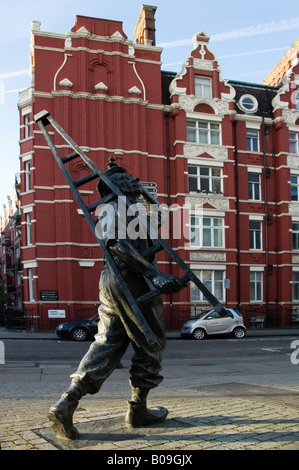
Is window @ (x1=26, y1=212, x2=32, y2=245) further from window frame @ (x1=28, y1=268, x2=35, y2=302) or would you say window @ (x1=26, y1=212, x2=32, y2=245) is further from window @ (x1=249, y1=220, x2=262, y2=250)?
window @ (x1=249, y1=220, x2=262, y2=250)

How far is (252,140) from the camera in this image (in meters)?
34.2

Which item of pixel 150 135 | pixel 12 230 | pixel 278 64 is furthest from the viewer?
pixel 12 230

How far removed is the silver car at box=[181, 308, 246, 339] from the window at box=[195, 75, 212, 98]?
1600cm

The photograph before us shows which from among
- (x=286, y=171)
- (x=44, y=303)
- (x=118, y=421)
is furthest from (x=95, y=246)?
(x=118, y=421)

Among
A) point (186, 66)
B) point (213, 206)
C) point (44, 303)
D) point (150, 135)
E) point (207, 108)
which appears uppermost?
point (186, 66)

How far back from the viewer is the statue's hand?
411 cm

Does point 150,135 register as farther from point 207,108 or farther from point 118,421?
point 118,421

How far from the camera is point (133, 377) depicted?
15.5ft

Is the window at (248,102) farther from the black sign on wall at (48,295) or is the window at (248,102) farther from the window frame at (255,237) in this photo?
the black sign on wall at (48,295)

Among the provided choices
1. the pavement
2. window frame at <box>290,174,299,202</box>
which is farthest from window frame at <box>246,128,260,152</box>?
the pavement

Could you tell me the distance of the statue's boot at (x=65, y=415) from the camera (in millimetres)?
4098

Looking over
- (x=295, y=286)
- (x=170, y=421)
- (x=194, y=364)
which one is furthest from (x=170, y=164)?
(x=170, y=421)

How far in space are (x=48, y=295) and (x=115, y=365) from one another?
23967mm

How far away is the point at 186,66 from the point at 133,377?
3075 cm
